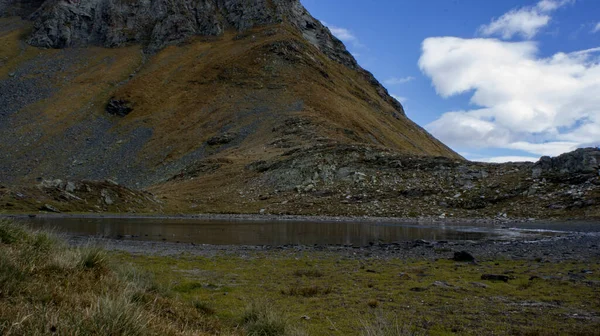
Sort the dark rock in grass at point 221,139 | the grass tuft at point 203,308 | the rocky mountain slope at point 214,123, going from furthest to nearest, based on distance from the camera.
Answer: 1. the dark rock in grass at point 221,139
2. the rocky mountain slope at point 214,123
3. the grass tuft at point 203,308

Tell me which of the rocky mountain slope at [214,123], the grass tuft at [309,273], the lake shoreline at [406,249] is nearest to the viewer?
the grass tuft at [309,273]

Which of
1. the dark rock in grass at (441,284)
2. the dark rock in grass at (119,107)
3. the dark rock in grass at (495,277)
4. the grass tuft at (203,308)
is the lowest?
the grass tuft at (203,308)

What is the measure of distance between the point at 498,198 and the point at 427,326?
43164 mm

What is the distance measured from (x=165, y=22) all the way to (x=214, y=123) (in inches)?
2616

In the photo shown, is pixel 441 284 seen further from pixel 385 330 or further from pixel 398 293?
pixel 385 330

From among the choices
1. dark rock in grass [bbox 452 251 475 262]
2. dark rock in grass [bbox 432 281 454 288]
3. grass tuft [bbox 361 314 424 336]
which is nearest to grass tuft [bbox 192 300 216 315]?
grass tuft [bbox 361 314 424 336]

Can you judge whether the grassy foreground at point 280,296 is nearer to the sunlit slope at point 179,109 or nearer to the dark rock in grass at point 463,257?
the dark rock in grass at point 463,257

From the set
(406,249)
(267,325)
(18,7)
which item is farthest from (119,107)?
(18,7)

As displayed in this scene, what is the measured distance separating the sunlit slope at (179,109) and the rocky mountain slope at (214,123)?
456mm

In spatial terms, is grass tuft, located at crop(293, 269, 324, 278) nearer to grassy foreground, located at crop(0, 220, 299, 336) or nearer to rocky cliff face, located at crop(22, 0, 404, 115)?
grassy foreground, located at crop(0, 220, 299, 336)

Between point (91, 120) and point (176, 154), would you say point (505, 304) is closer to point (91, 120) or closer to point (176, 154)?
point (176, 154)

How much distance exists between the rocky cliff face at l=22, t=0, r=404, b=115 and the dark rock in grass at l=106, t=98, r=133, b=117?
3597cm

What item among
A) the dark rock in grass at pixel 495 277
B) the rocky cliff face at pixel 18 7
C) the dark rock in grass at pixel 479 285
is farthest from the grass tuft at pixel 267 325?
the rocky cliff face at pixel 18 7

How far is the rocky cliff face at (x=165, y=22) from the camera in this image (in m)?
135
